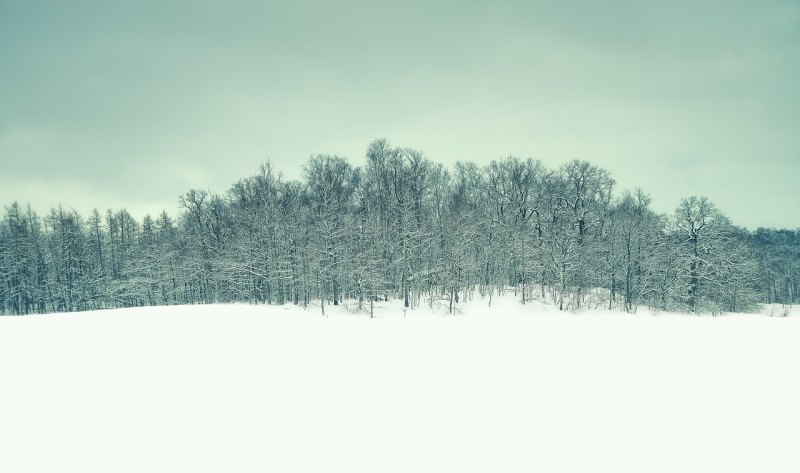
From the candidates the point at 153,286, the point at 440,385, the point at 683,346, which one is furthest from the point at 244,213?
the point at 683,346

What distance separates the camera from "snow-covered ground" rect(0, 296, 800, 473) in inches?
244

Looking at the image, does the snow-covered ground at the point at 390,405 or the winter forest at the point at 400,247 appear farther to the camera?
the winter forest at the point at 400,247

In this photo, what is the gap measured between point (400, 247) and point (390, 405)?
30533mm

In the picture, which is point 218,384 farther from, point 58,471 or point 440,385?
point 440,385

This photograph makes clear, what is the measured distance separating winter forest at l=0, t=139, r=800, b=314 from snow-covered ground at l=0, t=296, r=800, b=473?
2049 centimetres

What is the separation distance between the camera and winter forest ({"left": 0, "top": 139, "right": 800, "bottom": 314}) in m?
37.6

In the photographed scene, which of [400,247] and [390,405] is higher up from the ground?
[400,247]

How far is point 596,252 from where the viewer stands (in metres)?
41.8

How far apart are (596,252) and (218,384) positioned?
145ft

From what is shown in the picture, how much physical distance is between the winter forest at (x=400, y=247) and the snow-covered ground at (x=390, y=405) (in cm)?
2049

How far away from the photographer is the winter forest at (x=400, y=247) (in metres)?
37.6

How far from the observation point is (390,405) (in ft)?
27.5

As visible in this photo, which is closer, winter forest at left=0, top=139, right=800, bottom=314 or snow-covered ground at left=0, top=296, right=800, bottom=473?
snow-covered ground at left=0, top=296, right=800, bottom=473

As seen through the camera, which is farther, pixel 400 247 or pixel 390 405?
pixel 400 247
